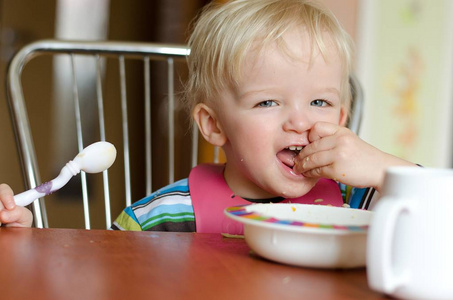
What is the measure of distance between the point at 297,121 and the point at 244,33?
185mm

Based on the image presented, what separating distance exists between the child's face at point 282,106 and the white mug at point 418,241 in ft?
1.76

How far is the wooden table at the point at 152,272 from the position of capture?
0.52 meters

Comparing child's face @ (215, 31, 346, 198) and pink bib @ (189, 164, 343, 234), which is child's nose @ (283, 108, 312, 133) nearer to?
child's face @ (215, 31, 346, 198)

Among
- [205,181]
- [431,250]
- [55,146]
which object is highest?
[431,250]

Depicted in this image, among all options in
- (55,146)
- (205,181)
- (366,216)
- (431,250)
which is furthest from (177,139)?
(431,250)

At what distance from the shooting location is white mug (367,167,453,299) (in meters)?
0.49

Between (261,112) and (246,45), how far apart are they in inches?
4.6

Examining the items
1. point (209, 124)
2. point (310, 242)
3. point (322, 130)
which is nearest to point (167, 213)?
point (209, 124)

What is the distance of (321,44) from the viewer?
1.09 meters

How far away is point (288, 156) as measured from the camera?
1078 mm

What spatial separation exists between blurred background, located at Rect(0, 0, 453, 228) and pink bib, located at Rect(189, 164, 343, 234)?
1.94m

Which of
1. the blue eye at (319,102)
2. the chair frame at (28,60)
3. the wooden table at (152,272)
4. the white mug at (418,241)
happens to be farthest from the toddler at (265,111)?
the white mug at (418,241)

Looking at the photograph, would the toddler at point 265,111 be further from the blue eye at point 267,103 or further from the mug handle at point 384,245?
the mug handle at point 384,245

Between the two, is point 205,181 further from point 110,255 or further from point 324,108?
point 110,255
